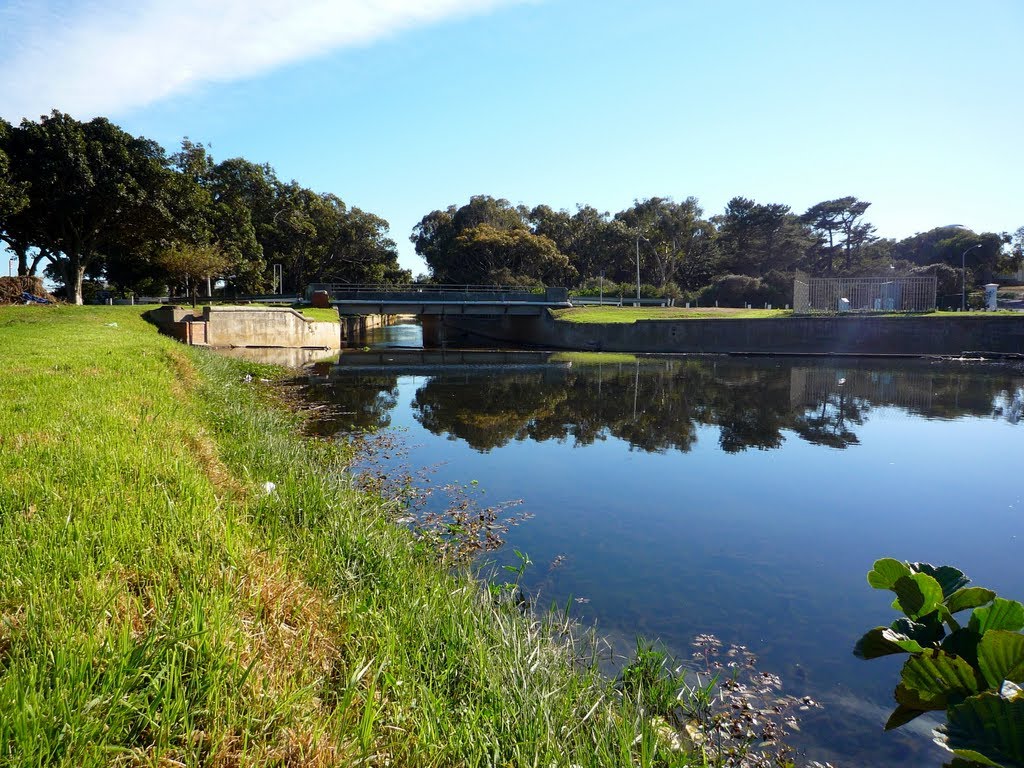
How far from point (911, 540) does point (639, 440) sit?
667 centimetres

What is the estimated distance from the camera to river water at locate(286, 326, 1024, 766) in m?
5.37

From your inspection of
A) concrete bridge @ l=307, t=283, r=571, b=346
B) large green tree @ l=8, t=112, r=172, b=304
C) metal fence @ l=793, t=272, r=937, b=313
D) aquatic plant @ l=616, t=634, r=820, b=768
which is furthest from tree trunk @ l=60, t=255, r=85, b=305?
metal fence @ l=793, t=272, r=937, b=313

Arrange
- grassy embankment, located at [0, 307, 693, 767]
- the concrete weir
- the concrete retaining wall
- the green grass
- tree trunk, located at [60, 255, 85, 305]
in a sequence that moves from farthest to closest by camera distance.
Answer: the green grass
tree trunk, located at [60, 255, 85, 305]
the concrete retaining wall
the concrete weir
grassy embankment, located at [0, 307, 693, 767]

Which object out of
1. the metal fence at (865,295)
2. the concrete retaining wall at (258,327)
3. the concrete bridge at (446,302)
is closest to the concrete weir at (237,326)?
the concrete retaining wall at (258,327)

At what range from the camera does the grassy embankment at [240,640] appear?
2441 millimetres

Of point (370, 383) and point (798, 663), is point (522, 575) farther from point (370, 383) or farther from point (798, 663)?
point (370, 383)

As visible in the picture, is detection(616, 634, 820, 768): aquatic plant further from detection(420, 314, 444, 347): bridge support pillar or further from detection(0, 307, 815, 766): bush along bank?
detection(420, 314, 444, 347): bridge support pillar

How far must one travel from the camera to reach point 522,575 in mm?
6434

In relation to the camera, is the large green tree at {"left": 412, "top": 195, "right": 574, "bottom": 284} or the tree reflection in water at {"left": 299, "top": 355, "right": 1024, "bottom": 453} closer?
the tree reflection in water at {"left": 299, "top": 355, "right": 1024, "bottom": 453}

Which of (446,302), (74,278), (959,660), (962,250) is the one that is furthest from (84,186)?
(962,250)

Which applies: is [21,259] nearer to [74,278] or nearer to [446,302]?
[74,278]

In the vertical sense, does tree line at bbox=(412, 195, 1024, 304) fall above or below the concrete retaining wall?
above

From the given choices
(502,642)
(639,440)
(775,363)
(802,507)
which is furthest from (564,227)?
(502,642)

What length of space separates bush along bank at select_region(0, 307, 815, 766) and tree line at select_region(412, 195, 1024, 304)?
2382 inches
